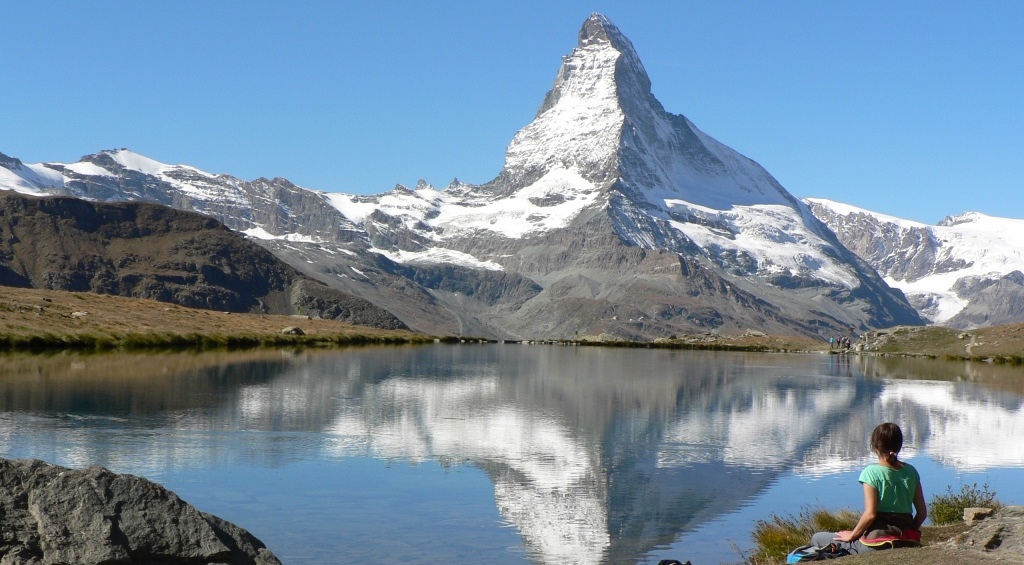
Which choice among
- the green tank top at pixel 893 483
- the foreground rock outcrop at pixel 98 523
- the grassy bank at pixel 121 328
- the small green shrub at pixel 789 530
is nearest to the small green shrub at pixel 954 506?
the small green shrub at pixel 789 530

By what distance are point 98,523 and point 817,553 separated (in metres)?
10.3

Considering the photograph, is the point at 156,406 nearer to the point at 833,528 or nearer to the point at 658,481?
the point at 658,481

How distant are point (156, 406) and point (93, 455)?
13.4 m

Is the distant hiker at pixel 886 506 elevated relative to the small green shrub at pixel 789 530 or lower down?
elevated

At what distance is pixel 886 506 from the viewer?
15305mm

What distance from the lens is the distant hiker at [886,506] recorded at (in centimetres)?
1512

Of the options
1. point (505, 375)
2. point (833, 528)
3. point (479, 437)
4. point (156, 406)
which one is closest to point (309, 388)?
point (156, 406)

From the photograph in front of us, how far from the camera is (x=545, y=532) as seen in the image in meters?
22.8

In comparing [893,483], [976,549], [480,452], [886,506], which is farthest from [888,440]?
[480,452]

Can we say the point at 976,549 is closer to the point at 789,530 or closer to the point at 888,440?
the point at 888,440

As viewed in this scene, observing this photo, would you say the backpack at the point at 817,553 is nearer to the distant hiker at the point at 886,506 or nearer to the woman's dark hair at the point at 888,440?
the distant hiker at the point at 886,506

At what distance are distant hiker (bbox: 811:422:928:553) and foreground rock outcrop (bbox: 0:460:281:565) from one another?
347 inches

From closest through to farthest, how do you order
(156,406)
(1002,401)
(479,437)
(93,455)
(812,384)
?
(93,455) → (479,437) → (156,406) → (1002,401) → (812,384)

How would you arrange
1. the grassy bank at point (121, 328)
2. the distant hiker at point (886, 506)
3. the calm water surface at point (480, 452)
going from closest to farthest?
the distant hiker at point (886, 506)
the calm water surface at point (480, 452)
the grassy bank at point (121, 328)
